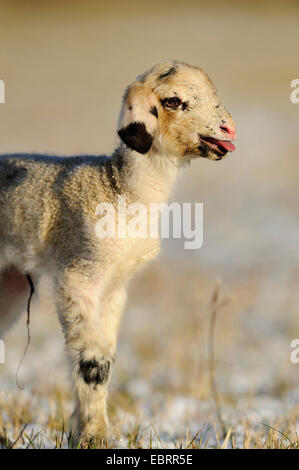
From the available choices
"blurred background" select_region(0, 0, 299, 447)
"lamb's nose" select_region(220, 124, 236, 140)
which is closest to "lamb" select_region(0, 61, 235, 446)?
"lamb's nose" select_region(220, 124, 236, 140)

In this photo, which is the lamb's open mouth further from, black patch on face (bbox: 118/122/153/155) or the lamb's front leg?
the lamb's front leg

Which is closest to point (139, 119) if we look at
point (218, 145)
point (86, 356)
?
point (218, 145)

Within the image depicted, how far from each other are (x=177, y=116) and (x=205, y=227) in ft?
32.7

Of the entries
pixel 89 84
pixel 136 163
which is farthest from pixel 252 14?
pixel 136 163

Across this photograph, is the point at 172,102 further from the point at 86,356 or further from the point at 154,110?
the point at 86,356

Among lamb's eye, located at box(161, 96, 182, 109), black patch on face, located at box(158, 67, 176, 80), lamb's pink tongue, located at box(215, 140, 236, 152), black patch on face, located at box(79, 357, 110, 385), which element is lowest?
black patch on face, located at box(79, 357, 110, 385)

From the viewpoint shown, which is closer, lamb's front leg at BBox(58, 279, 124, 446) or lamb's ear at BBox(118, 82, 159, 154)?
lamb's ear at BBox(118, 82, 159, 154)

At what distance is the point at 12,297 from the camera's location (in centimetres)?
538

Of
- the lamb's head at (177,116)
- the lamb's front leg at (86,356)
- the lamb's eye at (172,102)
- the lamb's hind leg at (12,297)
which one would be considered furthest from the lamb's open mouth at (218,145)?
the lamb's hind leg at (12,297)

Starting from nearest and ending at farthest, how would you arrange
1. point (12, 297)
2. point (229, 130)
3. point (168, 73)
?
1. point (229, 130)
2. point (168, 73)
3. point (12, 297)

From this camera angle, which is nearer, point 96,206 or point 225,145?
point 225,145

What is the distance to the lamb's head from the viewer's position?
4234mm

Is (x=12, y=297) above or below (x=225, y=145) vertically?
below

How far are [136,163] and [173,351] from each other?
5.24 metres
